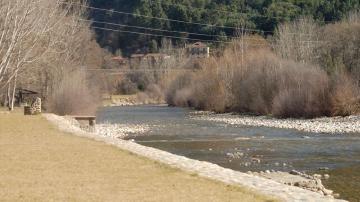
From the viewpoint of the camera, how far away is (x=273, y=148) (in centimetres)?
3131

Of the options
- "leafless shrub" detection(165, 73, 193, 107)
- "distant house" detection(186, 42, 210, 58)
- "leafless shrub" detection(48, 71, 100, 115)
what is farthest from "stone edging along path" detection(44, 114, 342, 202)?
"distant house" detection(186, 42, 210, 58)

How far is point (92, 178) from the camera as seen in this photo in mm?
14219

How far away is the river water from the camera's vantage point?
23575 millimetres

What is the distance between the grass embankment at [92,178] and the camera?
11906mm

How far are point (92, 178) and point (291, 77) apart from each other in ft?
148

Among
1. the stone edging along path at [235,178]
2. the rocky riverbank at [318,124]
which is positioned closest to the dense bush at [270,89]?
the rocky riverbank at [318,124]

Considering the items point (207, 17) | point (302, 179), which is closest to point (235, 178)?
point (302, 179)

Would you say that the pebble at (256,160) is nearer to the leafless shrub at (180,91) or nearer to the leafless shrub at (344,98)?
the leafless shrub at (344,98)

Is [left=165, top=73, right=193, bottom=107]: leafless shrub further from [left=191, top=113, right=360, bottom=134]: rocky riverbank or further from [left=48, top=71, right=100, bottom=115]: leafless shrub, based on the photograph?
[left=48, top=71, right=100, bottom=115]: leafless shrub

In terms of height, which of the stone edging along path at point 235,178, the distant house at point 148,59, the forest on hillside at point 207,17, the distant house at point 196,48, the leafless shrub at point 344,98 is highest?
the forest on hillside at point 207,17

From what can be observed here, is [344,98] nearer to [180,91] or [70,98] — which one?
[70,98]

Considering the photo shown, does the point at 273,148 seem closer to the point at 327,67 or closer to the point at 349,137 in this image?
the point at 349,137

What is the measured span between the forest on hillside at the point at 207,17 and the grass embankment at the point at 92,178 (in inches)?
3792

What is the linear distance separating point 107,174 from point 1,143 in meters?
8.55
